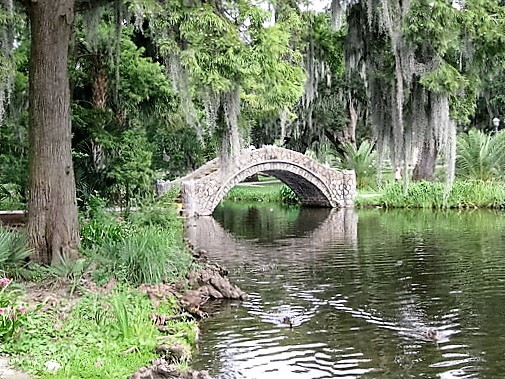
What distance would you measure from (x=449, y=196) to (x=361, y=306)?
13920 millimetres

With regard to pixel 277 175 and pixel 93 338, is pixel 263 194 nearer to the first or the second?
pixel 277 175

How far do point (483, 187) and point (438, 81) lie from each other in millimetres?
12462

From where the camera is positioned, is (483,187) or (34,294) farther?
(483,187)

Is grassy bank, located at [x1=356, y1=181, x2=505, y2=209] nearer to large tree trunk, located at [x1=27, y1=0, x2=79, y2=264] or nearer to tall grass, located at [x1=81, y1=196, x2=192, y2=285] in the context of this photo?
tall grass, located at [x1=81, y1=196, x2=192, y2=285]

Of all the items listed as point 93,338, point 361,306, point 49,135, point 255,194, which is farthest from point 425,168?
point 93,338

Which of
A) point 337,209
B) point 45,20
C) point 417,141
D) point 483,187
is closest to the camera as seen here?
point 45,20

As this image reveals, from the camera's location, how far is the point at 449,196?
2106cm

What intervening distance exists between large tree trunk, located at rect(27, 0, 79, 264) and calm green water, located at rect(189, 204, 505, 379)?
6.06 feet

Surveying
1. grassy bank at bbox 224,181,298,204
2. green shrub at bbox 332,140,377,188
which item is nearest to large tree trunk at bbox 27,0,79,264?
green shrub at bbox 332,140,377,188

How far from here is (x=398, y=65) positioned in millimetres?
10000

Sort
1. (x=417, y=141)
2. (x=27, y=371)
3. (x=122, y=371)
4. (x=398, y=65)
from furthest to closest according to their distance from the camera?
(x=417, y=141)
(x=398, y=65)
(x=122, y=371)
(x=27, y=371)

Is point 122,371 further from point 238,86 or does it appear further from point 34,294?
point 238,86

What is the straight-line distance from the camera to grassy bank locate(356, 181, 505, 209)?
21.1 metres

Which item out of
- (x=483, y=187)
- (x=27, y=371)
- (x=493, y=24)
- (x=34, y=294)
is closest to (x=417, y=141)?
(x=493, y=24)
